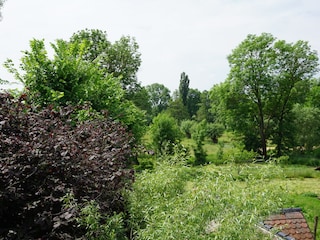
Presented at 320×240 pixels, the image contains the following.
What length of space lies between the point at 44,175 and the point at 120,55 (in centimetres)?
1642

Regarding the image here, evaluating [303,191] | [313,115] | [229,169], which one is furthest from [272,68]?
[229,169]

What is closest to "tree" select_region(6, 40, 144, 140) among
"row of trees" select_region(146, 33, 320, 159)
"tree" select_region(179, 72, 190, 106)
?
"row of trees" select_region(146, 33, 320, 159)

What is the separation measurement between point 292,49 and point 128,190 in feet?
68.6

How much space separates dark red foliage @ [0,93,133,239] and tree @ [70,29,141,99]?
591 inches

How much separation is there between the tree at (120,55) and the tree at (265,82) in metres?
7.19

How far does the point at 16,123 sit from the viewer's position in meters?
3.54

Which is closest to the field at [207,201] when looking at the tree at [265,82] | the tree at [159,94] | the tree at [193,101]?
the tree at [265,82]

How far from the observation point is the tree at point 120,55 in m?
18.4

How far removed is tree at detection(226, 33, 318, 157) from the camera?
21.9m

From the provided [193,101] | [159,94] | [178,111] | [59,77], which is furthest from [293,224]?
[159,94]

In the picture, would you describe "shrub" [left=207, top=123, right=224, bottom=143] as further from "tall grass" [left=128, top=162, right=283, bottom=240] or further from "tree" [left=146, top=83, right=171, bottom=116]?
"tall grass" [left=128, top=162, right=283, bottom=240]

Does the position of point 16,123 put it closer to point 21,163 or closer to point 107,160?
point 21,163

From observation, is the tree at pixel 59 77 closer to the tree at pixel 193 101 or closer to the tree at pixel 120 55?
the tree at pixel 120 55

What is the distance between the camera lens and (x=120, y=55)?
19.0 metres
